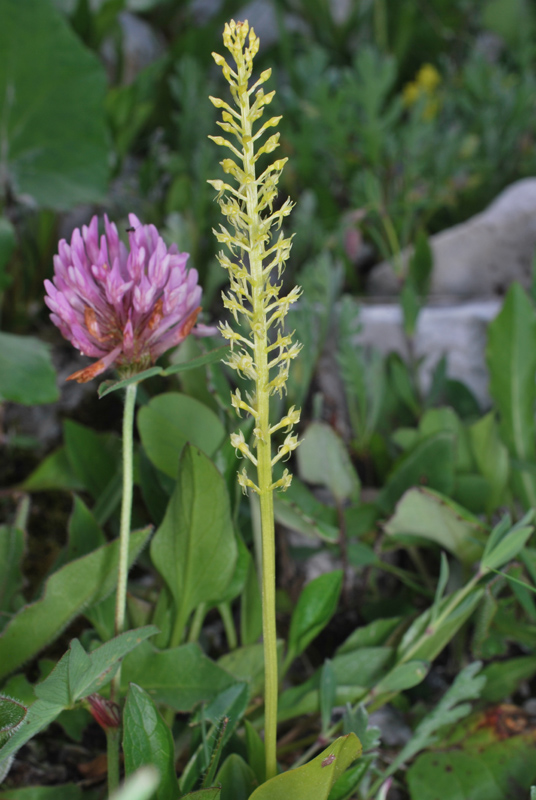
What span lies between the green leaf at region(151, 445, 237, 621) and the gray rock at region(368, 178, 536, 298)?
1339 mm

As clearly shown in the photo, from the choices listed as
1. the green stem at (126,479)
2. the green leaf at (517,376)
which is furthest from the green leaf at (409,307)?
the green stem at (126,479)

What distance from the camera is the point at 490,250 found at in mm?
1999

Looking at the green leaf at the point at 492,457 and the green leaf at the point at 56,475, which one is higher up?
the green leaf at the point at 492,457

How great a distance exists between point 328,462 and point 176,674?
0.49m

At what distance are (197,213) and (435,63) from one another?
1.76 m

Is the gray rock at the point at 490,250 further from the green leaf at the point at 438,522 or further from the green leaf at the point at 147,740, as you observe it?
the green leaf at the point at 147,740

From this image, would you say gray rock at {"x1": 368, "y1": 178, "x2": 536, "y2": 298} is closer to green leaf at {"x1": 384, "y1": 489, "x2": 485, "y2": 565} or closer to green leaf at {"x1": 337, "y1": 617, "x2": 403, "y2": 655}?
green leaf at {"x1": 384, "y1": 489, "x2": 485, "y2": 565}

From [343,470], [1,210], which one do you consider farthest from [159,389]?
[1,210]

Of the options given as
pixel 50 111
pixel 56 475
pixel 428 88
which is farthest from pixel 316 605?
pixel 428 88

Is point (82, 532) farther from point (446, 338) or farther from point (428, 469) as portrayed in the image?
point (446, 338)

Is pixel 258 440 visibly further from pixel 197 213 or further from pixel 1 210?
pixel 1 210

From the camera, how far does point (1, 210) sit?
1856 mm

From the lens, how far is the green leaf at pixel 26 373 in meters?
1.26

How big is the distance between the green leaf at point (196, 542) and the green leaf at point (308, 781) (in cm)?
30
